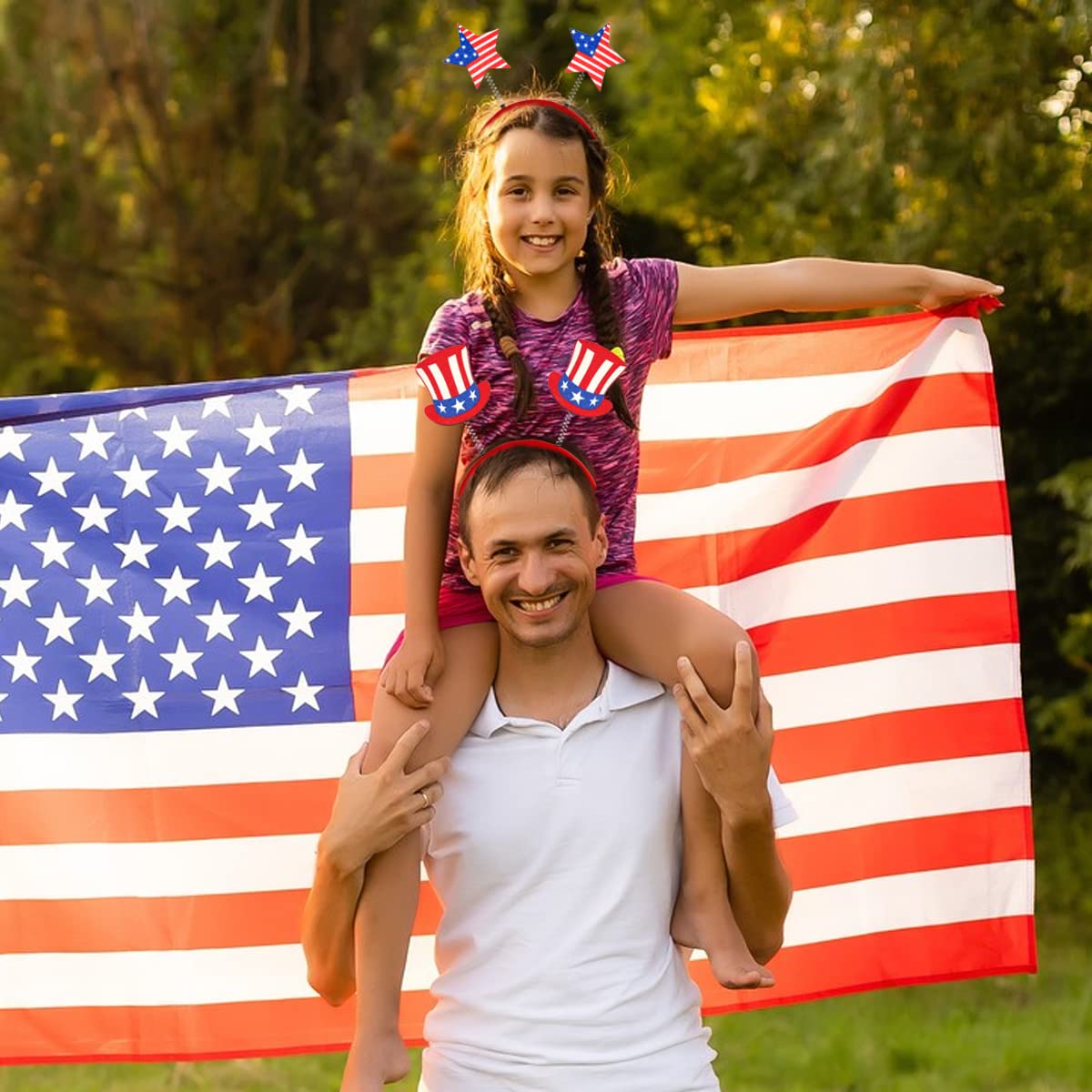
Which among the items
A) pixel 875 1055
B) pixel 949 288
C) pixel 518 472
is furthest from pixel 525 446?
pixel 875 1055

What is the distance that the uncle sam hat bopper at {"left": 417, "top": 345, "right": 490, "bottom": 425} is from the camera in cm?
331

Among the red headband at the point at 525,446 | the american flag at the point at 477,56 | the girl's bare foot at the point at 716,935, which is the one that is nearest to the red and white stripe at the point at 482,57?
the american flag at the point at 477,56

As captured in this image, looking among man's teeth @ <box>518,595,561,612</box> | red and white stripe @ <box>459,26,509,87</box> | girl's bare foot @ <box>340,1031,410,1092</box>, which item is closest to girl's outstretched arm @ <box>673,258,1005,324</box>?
red and white stripe @ <box>459,26,509,87</box>

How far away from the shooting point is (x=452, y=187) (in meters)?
11.6

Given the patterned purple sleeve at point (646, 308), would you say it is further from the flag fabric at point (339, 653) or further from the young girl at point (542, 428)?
the flag fabric at point (339, 653)

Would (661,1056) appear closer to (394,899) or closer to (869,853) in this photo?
(394,899)

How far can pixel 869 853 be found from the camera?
4672 mm

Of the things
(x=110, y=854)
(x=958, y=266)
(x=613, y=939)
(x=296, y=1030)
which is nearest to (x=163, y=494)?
(x=110, y=854)

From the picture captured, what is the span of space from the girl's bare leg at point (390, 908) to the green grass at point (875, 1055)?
3.22 metres

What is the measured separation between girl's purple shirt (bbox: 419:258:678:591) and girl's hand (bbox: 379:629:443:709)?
0.68 feet

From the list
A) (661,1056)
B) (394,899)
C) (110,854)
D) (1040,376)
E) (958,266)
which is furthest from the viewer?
(1040,376)

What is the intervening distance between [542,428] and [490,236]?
0.48 metres

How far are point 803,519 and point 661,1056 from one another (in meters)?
1.92

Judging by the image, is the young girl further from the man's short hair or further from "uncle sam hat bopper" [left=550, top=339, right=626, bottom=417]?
the man's short hair
